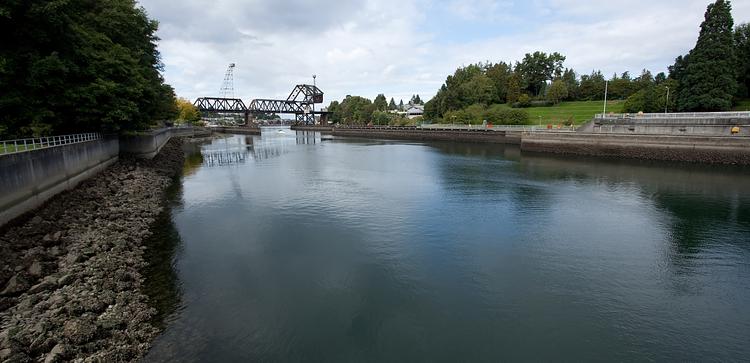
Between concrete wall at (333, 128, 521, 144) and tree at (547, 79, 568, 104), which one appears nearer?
concrete wall at (333, 128, 521, 144)

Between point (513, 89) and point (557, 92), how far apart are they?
11666 millimetres

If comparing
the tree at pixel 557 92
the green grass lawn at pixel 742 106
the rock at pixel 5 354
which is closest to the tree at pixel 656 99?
the green grass lawn at pixel 742 106

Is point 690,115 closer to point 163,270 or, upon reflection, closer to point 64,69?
point 163,270

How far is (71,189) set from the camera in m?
21.9

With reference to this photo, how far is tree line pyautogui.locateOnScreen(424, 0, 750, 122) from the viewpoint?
181 ft

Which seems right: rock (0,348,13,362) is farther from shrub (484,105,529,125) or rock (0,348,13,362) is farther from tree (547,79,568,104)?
tree (547,79,568,104)

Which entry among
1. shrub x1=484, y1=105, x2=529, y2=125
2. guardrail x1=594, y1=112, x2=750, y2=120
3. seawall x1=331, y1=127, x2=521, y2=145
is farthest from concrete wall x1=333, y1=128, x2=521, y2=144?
guardrail x1=594, y1=112, x2=750, y2=120

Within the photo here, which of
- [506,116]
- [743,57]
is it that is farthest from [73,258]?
[743,57]

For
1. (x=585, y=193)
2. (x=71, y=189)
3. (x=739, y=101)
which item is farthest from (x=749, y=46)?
(x=71, y=189)

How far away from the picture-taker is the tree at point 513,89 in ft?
344

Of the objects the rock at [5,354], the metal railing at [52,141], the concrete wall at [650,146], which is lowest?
the rock at [5,354]

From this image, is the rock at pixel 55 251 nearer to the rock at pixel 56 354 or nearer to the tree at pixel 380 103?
the rock at pixel 56 354

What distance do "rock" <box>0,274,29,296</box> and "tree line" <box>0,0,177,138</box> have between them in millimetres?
13793

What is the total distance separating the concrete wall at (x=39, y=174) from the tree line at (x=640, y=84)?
66785 millimetres
